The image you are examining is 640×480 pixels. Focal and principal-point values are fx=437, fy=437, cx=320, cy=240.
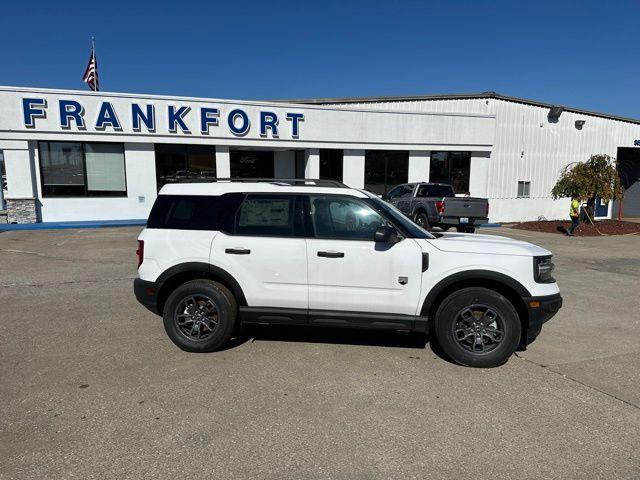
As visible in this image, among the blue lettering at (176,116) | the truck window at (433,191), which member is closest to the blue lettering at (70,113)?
the blue lettering at (176,116)

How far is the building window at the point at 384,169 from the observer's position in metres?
20.4

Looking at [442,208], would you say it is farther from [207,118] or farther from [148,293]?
[148,293]

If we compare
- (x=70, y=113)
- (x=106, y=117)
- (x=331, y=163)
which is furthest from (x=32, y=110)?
(x=331, y=163)

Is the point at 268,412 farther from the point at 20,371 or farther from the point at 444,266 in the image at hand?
the point at 20,371

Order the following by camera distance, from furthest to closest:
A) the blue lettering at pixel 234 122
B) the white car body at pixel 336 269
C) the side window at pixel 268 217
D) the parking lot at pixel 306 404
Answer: the blue lettering at pixel 234 122
the side window at pixel 268 217
the white car body at pixel 336 269
the parking lot at pixel 306 404

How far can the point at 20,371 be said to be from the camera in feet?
13.9

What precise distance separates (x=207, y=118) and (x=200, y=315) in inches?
574

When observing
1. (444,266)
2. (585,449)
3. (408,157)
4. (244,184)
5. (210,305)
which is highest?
(408,157)

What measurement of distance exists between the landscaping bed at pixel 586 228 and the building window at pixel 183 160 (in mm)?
13890

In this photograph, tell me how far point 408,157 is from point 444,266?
17039 millimetres

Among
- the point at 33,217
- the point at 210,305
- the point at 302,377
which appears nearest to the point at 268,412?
the point at 302,377

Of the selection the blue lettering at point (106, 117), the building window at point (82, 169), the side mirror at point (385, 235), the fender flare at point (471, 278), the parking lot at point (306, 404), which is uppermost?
the blue lettering at point (106, 117)

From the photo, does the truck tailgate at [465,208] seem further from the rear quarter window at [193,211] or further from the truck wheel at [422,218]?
the rear quarter window at [193,211]

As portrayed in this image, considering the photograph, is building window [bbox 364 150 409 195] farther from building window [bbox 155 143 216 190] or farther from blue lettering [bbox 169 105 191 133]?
blue lettering [bbox 169 105 191 133]
